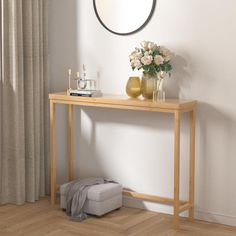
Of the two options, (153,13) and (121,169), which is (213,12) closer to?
(153,13)

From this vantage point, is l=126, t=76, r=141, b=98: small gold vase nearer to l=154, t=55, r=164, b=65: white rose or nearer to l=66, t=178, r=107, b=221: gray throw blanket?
l=154, t=55, r=164, b=65: white rose

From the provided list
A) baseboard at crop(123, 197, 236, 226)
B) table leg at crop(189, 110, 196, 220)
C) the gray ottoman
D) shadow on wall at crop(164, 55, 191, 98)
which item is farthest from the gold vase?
baseboard at crop(123, 197, 236, 226)

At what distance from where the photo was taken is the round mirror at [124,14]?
4.46 meters

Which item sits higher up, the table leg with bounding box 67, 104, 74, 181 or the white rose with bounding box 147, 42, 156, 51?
the white rose with bounding box 147, 42, 156, 51

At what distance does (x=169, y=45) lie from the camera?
4.40m

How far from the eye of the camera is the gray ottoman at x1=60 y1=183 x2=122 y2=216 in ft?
14.4

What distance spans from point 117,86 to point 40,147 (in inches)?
35.4

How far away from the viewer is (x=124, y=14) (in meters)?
4.56

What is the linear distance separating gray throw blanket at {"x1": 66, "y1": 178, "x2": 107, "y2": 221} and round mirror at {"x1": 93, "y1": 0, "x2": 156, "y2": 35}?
1264 millimetres

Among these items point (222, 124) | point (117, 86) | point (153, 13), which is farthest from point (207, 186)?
point (153, 13)

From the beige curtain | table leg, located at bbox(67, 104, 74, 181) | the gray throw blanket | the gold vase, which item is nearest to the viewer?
the gold vase

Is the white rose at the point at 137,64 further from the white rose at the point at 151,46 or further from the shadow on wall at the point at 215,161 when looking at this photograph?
the shadow on wall at the point at 215,161

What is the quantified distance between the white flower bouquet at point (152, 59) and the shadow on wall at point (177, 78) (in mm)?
95

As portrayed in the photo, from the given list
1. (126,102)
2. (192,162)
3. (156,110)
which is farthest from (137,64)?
(192,162)
